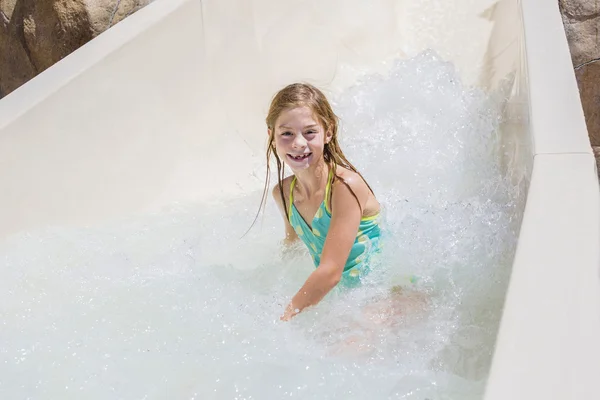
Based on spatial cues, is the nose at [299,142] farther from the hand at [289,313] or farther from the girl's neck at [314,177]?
the hand at [289,313]

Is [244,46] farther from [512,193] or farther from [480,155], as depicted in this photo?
[512,193]

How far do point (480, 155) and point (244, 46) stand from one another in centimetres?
106

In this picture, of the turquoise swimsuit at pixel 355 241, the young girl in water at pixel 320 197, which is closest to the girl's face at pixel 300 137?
the young girl in water at pixel 320 197

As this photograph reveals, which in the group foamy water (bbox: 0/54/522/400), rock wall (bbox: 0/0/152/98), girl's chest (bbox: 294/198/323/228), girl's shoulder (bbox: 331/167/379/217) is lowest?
foamy water (bbox: 0/54/522/400)

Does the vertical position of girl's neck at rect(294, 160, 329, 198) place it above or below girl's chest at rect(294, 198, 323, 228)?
above

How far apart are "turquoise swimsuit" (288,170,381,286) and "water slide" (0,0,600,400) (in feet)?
1.17

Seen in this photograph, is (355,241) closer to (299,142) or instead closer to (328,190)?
(328,190)

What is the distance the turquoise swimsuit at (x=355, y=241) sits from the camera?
5.93ft

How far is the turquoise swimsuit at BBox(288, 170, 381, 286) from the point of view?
5.93ft

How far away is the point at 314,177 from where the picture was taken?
1769 mm

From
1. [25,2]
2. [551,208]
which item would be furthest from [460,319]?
[25,2]

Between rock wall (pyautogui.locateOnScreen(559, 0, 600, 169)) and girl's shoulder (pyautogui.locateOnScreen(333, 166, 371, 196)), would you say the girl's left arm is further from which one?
rock wall (pyautogui.locateOnScreen(559, 0, 600, 169))

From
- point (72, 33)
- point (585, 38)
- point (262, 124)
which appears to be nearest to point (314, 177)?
point (262, 124)

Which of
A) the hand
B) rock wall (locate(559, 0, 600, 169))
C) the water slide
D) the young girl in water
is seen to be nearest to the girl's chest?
the young girl in water
